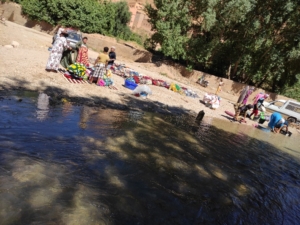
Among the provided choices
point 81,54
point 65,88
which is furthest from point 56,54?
point 65,88

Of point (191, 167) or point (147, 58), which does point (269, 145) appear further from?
point (147, 58)

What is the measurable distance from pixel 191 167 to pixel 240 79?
849 inches

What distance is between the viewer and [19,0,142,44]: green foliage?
27938mm

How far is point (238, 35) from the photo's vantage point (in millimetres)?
22594

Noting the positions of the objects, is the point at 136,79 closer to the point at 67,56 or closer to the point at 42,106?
the point at 67,56

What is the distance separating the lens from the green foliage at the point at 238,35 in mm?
19875

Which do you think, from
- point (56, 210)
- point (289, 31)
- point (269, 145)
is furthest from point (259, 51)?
point (56, 210)

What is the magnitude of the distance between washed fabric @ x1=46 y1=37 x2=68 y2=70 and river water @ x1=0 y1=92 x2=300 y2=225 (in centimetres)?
259

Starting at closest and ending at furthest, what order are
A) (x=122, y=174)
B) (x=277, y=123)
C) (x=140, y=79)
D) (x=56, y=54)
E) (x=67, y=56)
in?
(x=122, y=174) → (x=56, y=54) → (x=67, y=56) → (x=277, y=123) → (x=140, y=79)

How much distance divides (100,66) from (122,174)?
655 cm

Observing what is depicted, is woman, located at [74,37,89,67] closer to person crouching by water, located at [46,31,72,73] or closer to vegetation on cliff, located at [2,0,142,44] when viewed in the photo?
person crouching by water, located at [46,31,72,73]

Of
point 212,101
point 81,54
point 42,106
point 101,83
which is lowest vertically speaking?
point 42,106

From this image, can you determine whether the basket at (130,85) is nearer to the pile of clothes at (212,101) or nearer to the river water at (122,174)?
the river water at (122,174)

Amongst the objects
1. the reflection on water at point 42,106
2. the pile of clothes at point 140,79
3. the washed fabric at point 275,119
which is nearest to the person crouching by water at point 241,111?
the washed fabric at point 275,119
